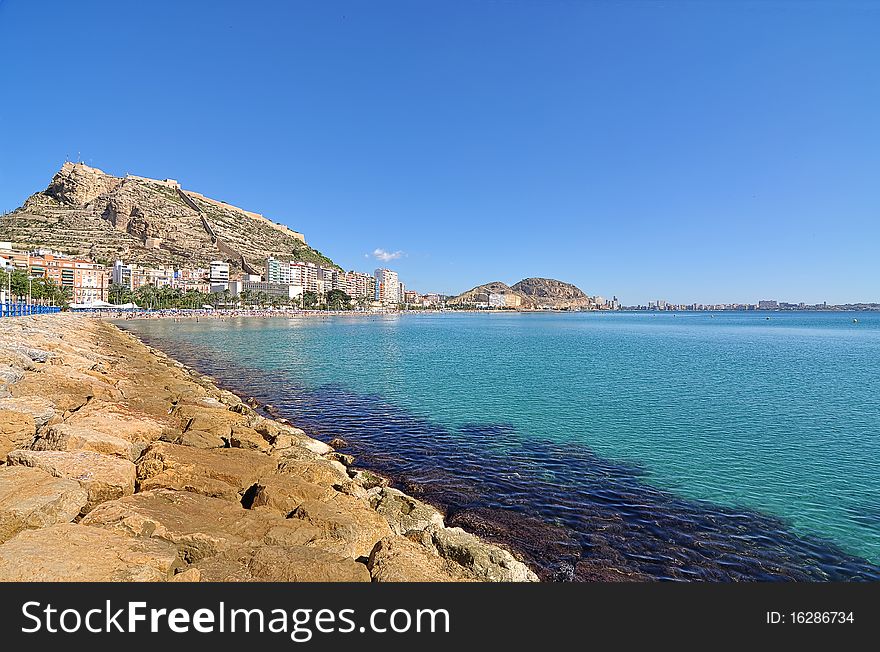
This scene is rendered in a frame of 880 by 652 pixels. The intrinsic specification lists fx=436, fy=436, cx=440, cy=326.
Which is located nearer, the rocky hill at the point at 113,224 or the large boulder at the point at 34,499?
the large boulder at the point at 34,499

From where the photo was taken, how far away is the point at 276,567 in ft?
15.6

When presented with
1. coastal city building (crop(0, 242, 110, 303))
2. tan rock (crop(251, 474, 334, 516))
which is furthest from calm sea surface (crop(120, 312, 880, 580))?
coastal city building (crop(0, 242, 110, 303))

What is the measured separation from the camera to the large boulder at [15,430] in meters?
7.57

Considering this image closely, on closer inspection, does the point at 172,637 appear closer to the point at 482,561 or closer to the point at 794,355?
the point at 482,561

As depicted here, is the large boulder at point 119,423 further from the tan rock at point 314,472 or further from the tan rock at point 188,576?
the tan rock at point 188,576

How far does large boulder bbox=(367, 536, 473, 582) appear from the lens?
5.16m

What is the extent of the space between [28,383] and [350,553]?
40.7ft

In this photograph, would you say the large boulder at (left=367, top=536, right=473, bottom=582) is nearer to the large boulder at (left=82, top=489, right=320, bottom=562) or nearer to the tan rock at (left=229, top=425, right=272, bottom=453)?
the large boulder at (left=82, top=489, right=320, bottom=562)

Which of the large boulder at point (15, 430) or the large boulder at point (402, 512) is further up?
the large boulder at point (15, 430)

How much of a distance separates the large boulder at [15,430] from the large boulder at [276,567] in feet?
17.3

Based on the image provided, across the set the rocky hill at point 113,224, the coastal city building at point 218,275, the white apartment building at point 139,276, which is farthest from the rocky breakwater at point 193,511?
the coastal city building at point 218,275

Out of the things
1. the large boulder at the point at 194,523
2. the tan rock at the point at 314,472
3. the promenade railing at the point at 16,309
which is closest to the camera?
the large boulder at the point at 194,523

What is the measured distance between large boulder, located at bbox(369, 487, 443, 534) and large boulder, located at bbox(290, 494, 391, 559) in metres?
0.24

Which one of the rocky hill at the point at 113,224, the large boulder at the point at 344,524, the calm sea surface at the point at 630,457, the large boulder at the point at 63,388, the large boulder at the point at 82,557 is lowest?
the calm sea surface at the point at 630,457
